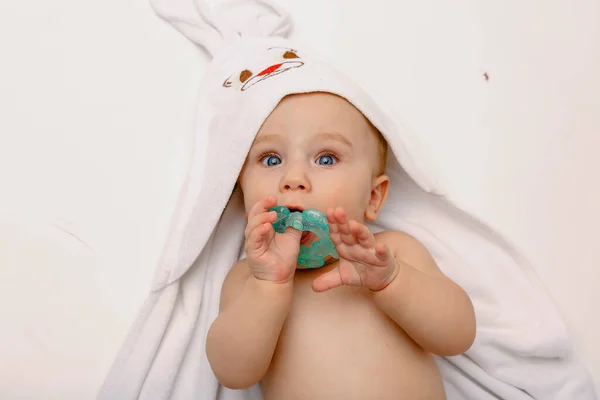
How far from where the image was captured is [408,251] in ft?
3.24

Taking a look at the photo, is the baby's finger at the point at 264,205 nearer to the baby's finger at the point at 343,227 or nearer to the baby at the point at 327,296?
the baby at the point at 327,296

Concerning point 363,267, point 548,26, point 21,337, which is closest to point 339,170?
point 363,267

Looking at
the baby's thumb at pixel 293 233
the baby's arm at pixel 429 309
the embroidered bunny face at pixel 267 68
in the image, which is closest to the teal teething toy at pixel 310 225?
the baby's thumb at pixel 293 233

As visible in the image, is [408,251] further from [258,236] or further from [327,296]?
[258,236]

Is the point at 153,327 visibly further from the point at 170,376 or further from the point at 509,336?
the point at 509,336

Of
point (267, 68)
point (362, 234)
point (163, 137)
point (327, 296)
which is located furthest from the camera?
point (163, 137)

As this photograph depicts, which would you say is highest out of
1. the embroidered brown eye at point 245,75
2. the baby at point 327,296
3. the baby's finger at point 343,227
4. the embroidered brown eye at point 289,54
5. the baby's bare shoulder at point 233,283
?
the embroidered brown eye at point 289,54

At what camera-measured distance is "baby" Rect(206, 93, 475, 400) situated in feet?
2.76

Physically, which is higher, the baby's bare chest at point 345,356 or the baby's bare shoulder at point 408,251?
the baby's bare shoulder at point 408,251

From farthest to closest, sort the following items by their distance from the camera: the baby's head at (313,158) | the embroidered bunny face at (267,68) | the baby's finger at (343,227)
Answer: the embroidered bunny face at (267,68) < the baby's head at (313,158) < the baby's finger at (343,227)

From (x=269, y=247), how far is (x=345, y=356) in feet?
0.70

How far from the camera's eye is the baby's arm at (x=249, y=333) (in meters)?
0.84

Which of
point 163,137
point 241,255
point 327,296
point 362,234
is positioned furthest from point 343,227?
point 163,137

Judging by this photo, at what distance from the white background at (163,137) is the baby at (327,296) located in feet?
0.91
